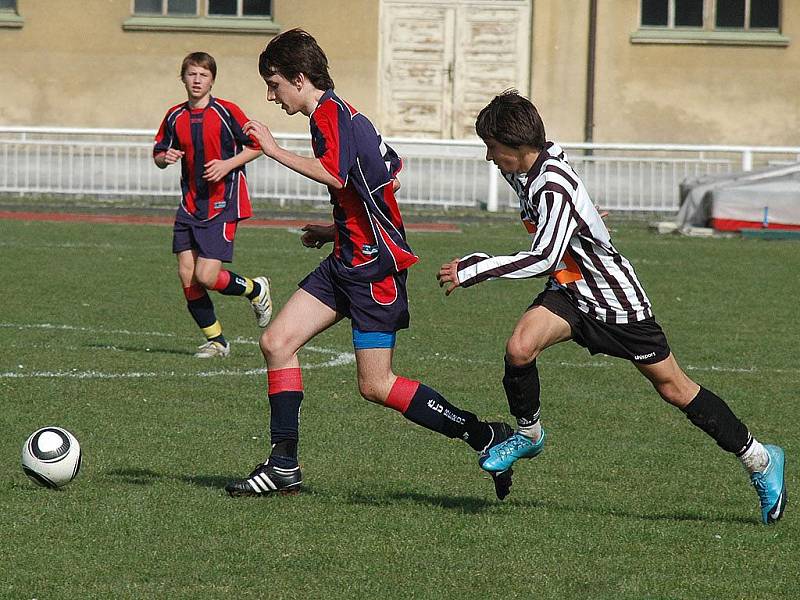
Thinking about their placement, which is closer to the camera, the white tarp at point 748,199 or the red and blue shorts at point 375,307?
the red and blue shorts at point 375,307

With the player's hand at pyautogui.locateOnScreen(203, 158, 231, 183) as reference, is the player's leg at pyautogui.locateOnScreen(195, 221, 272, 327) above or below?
below

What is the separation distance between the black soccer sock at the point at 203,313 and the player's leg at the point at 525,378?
4180 millimetres

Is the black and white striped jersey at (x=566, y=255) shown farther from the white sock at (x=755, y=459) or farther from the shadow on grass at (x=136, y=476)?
the shadow on grass at (x=136, y=476)

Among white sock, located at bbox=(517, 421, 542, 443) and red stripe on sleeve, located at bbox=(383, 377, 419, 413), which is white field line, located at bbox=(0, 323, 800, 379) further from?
white sock, located at bbox=(517, 421, 542, 443)

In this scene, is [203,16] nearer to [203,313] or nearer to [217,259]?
[217,259]

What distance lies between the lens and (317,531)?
5.75 meters

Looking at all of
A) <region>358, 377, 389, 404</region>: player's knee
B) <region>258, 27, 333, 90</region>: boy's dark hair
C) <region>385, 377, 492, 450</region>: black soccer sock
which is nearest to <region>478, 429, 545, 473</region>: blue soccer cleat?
<region>385, 377, 492, 450</region>: black soccer sock

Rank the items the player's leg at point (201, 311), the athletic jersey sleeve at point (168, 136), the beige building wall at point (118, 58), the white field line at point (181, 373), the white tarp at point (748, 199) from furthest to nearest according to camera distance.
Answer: the beige building wall at point (118, 58), the white tarp at point (748, 199), the athletic jersey sleeve at point (168, 136), the player's leg at point (201, 311), the white field line at point (181, 373)

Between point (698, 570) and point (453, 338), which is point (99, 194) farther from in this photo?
point (698, 570)

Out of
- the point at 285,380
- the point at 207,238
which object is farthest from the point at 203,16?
the point at 285,380

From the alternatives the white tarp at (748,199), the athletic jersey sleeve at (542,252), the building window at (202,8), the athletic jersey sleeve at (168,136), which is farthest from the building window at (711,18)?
the athletic jersey sleeve at (542,252)

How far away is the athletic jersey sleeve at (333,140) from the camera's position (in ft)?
19.8

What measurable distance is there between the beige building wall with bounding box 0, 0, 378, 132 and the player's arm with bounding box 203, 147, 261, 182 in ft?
61.7

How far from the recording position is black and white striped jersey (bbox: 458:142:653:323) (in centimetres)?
575
